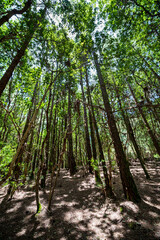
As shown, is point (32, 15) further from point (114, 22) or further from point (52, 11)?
point (114, 22)

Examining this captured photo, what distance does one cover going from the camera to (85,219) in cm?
391

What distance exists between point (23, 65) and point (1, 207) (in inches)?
294

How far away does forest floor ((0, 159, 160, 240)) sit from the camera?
311 cm

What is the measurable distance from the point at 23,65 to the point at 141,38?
7153 millimetres

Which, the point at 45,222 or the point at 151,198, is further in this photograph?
the point at 151,198

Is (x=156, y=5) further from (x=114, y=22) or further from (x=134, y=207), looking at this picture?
(x=134, y=207)

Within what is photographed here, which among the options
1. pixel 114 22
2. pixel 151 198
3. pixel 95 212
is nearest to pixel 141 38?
pixel 114 22

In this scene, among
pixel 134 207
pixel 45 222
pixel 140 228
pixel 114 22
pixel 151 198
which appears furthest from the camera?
pixel 114 22

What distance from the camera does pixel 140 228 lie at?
3127mm

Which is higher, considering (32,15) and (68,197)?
(32,15)

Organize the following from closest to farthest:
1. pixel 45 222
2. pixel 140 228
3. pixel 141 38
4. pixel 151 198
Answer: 1. pixel 140 228
2. pixel 45 222
3. pixel 151 198
4. pixel 141 38

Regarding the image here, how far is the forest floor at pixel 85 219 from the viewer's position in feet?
10.2

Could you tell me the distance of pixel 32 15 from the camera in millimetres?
4855

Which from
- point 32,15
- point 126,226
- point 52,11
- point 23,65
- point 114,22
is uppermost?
point 52,11
